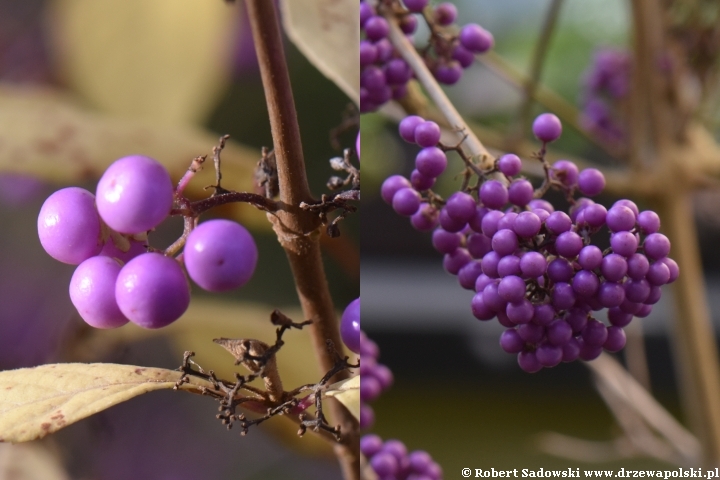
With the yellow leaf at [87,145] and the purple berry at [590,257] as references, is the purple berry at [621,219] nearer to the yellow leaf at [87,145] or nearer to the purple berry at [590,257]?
the purple berry at [590,257]

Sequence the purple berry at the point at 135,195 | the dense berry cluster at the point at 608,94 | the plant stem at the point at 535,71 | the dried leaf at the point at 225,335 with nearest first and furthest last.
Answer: the purple berry at the point at 135,195
the dried leaf at the point at 225,335
the plant stem at the point at 535,71
the dense berry cluster at the point at 608,94

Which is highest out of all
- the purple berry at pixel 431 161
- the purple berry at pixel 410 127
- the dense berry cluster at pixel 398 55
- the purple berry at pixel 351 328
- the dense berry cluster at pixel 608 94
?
the dense berry cluster at pixel 608 94

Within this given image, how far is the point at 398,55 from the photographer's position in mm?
277

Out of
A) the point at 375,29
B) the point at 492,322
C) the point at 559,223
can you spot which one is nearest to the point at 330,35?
the point at 375,29

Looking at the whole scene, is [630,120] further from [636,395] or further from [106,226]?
[106,226]

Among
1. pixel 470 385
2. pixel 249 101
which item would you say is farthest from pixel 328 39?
pixel 470 385

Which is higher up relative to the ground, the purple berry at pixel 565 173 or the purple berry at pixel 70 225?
the purple berry at pixel 565 173

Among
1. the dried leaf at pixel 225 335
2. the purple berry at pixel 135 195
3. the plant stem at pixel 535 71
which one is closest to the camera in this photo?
the purple berry at pixel 135 195

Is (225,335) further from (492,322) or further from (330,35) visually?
(492,322)

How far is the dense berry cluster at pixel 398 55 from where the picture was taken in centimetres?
27

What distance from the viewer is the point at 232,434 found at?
34 cm

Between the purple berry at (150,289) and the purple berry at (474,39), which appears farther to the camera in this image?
the purple berry at (474,39)

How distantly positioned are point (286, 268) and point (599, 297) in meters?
0.12

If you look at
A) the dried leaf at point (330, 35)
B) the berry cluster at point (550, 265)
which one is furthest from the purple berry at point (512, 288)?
the dried leaf at point (330, 35)
